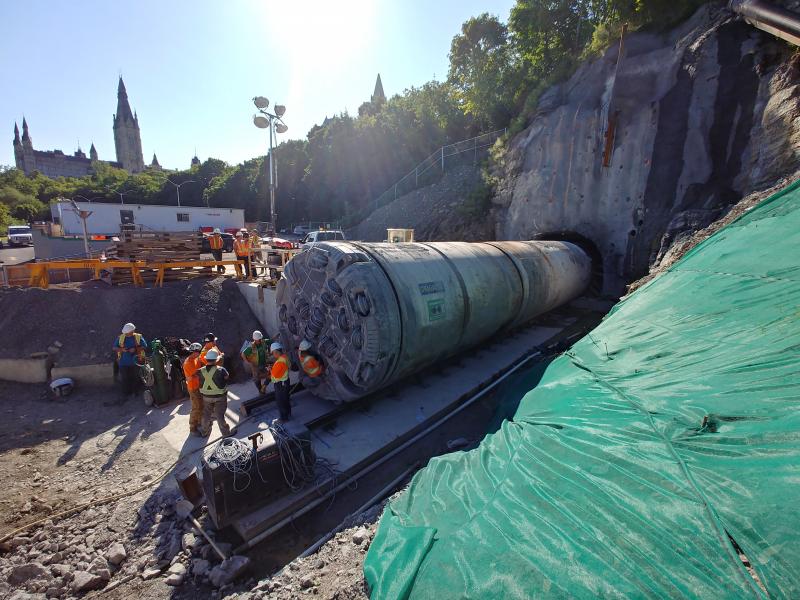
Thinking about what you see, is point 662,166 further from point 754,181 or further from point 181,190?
point 181,190

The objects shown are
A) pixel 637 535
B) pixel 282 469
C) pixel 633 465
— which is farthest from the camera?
pixel 282 469

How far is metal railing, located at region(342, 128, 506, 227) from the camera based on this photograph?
27.0m

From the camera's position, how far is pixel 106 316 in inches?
478

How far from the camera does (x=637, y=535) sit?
276cm

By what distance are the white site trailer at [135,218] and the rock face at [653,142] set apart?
28.9 m

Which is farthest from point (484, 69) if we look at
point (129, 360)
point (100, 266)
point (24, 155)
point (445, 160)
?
point (24, 155)

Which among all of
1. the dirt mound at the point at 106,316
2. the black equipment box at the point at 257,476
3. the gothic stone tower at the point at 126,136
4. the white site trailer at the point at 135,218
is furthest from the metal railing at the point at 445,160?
the gothic stone tower at the point at 126,136

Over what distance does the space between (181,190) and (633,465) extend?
260 feet

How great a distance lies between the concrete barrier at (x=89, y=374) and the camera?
10641mm

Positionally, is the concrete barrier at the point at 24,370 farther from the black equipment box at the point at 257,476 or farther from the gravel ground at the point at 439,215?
the gravel ground at the point at 439,215

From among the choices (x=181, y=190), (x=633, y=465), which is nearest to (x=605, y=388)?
(x=633, y=465)

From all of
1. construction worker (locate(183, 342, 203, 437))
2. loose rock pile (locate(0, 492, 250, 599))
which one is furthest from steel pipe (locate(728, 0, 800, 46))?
loose rock pile (locate(0, 492, 250, 599))

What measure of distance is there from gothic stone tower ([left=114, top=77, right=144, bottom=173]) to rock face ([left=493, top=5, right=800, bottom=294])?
394ft

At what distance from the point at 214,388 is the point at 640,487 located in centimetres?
675
